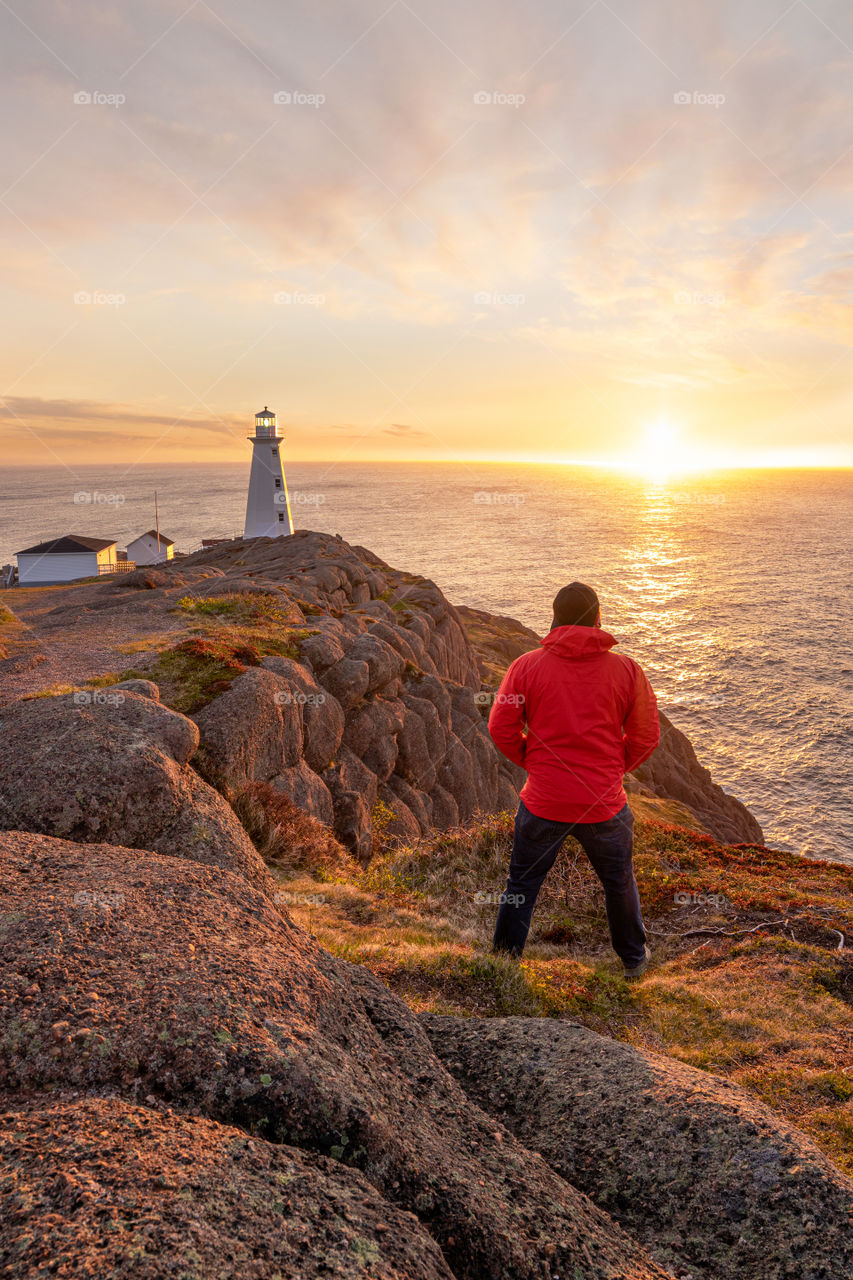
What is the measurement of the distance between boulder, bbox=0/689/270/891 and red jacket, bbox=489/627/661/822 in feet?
11.5

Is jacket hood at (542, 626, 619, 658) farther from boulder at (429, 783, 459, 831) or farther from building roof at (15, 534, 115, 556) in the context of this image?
building roof at (15, 534, 115, 556)

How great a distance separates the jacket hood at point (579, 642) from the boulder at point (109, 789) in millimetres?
4276

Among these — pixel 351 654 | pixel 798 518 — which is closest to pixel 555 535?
pixel 798 518

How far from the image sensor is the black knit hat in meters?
6.85

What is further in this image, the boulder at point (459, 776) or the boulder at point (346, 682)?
the boulder at point (459, 776)

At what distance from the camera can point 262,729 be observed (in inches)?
471

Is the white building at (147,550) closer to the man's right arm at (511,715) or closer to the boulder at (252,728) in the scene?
the boulder at (252,728)

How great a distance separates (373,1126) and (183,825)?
469cm

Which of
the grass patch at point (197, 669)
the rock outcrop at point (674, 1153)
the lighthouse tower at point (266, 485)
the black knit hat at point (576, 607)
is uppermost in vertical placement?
the lighthouse tower at point (266, 485)

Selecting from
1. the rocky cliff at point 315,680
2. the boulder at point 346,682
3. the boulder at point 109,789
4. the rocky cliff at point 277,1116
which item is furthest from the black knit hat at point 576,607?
the boulder at point 346,682

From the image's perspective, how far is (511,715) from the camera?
274 inches

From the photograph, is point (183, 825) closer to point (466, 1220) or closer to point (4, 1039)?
point (4, 1039)

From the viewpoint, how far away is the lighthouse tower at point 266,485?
59250 millimetres

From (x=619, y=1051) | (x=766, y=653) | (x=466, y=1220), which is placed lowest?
(x=766, y=653)
